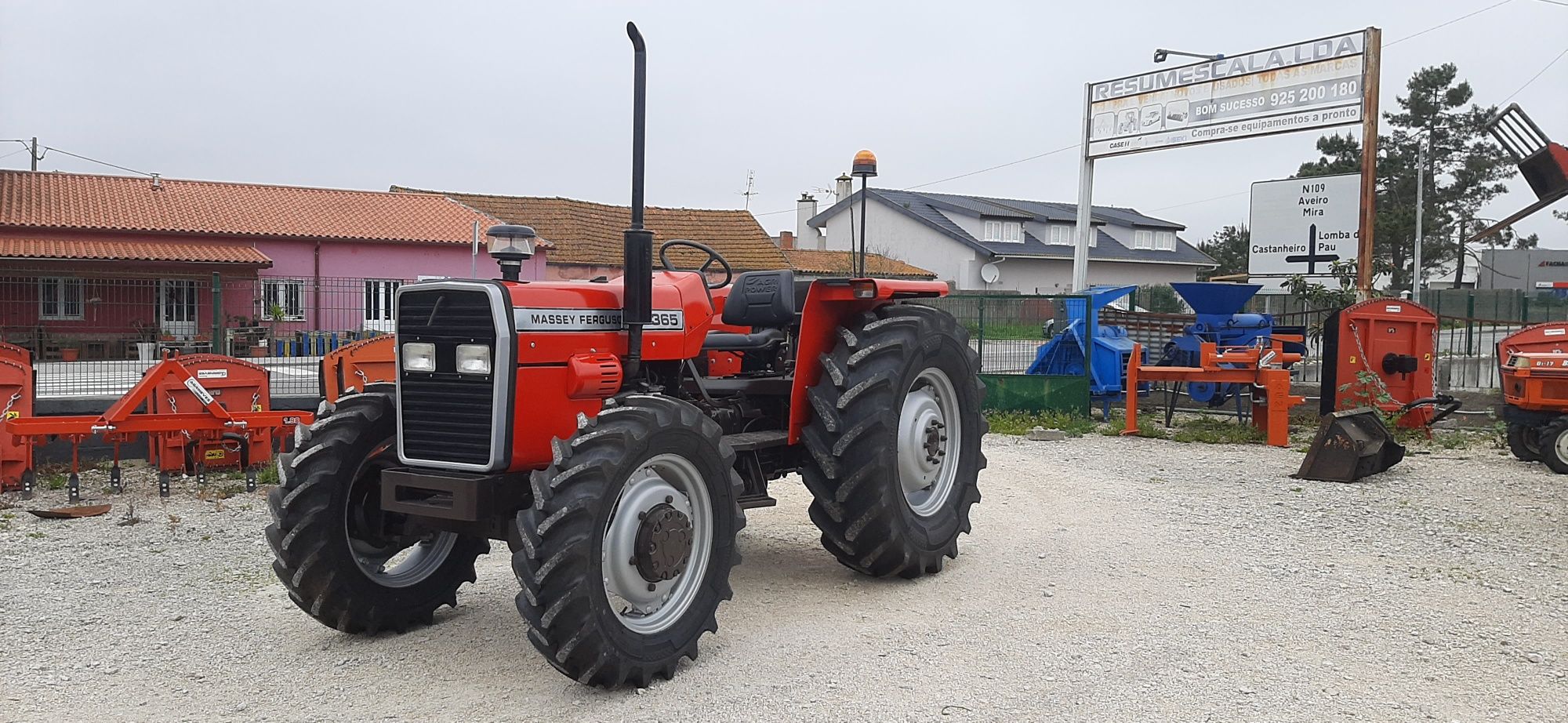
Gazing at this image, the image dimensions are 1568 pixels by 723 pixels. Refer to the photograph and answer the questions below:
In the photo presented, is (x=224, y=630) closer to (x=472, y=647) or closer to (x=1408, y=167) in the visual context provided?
(x=472, y=647)

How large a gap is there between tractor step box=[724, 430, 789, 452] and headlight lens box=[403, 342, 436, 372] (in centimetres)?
130

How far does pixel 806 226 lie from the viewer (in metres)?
48.4

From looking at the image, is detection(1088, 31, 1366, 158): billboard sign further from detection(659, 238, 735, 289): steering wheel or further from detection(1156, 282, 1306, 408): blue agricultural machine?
detection(659, 238, 735, 289): steering wheel

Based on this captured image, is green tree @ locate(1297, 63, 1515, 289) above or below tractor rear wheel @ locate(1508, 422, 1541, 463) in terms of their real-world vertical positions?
above

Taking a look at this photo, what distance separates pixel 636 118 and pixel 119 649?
308 cm

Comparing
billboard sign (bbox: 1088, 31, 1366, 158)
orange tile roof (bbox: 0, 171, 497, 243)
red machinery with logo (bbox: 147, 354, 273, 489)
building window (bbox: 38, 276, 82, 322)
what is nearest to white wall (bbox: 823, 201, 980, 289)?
orange tile roof (bbox: 0, 171, 497, 243)

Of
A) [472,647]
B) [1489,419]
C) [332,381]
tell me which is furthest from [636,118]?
[1489,419]

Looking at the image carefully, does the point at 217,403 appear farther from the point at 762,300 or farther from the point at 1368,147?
the point at 1368,147

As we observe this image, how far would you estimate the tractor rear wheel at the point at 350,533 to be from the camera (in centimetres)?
462

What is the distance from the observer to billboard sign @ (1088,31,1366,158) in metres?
15.2

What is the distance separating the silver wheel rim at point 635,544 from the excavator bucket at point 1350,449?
6.58m

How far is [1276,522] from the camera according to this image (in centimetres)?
765

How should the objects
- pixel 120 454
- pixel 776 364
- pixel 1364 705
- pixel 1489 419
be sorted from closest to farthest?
1. pixel 1364 705
2. pixel 776 364
3. pixel 120 454
4. pixel 1489 419

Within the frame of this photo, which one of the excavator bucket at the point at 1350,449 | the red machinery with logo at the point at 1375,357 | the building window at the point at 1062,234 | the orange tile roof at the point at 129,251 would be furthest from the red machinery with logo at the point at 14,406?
the building window at the point at 1062,234
